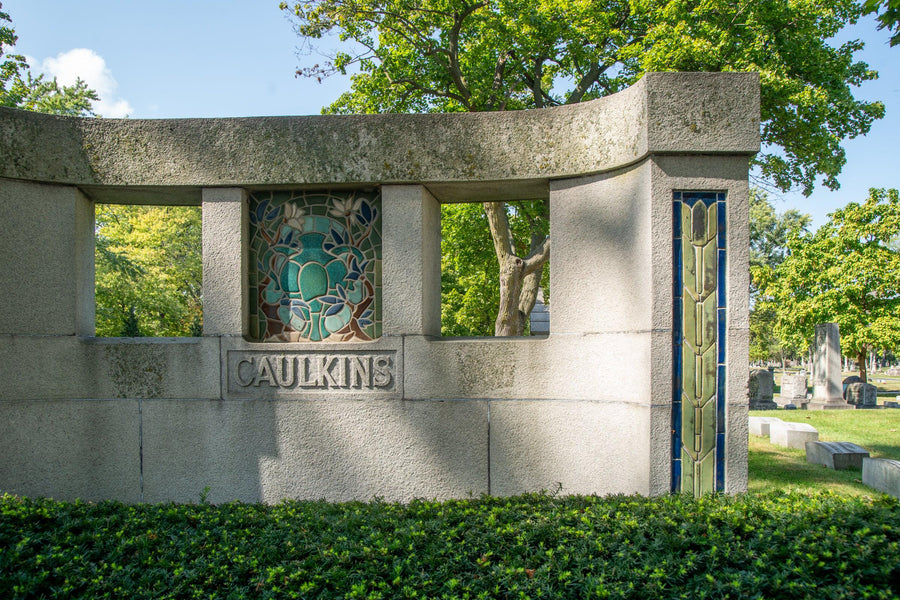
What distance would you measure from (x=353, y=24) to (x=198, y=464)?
544 inches

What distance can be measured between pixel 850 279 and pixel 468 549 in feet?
79.2

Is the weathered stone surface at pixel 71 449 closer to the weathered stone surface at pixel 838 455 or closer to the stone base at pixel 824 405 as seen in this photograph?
the weathered stone surface at pixel 838 455

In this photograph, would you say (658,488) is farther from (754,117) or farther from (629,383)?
(754,117)

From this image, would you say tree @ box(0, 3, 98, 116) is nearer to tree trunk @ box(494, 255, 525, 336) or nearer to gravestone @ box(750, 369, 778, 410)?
tree trunk @ box(494, 255, 525, 336)

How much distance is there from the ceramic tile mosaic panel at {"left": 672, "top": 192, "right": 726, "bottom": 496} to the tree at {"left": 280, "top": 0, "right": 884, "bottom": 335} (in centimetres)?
961

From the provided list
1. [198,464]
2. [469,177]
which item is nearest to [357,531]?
[198,464]

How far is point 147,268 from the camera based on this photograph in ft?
67.4

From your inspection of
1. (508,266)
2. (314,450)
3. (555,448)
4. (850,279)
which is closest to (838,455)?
(555,448)

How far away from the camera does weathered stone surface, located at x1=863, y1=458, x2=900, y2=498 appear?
5.90 m

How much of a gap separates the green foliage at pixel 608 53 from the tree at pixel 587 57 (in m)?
0.03

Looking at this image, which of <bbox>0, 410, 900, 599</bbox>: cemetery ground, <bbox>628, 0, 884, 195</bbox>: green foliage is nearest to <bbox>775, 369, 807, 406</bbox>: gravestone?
<bbox>628, 0, 884, 195</bbox>: green foliage

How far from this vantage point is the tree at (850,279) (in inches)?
846

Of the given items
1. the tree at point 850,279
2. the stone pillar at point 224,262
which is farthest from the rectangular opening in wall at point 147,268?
the tree at point 850,279

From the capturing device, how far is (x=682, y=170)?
14.7 feet
